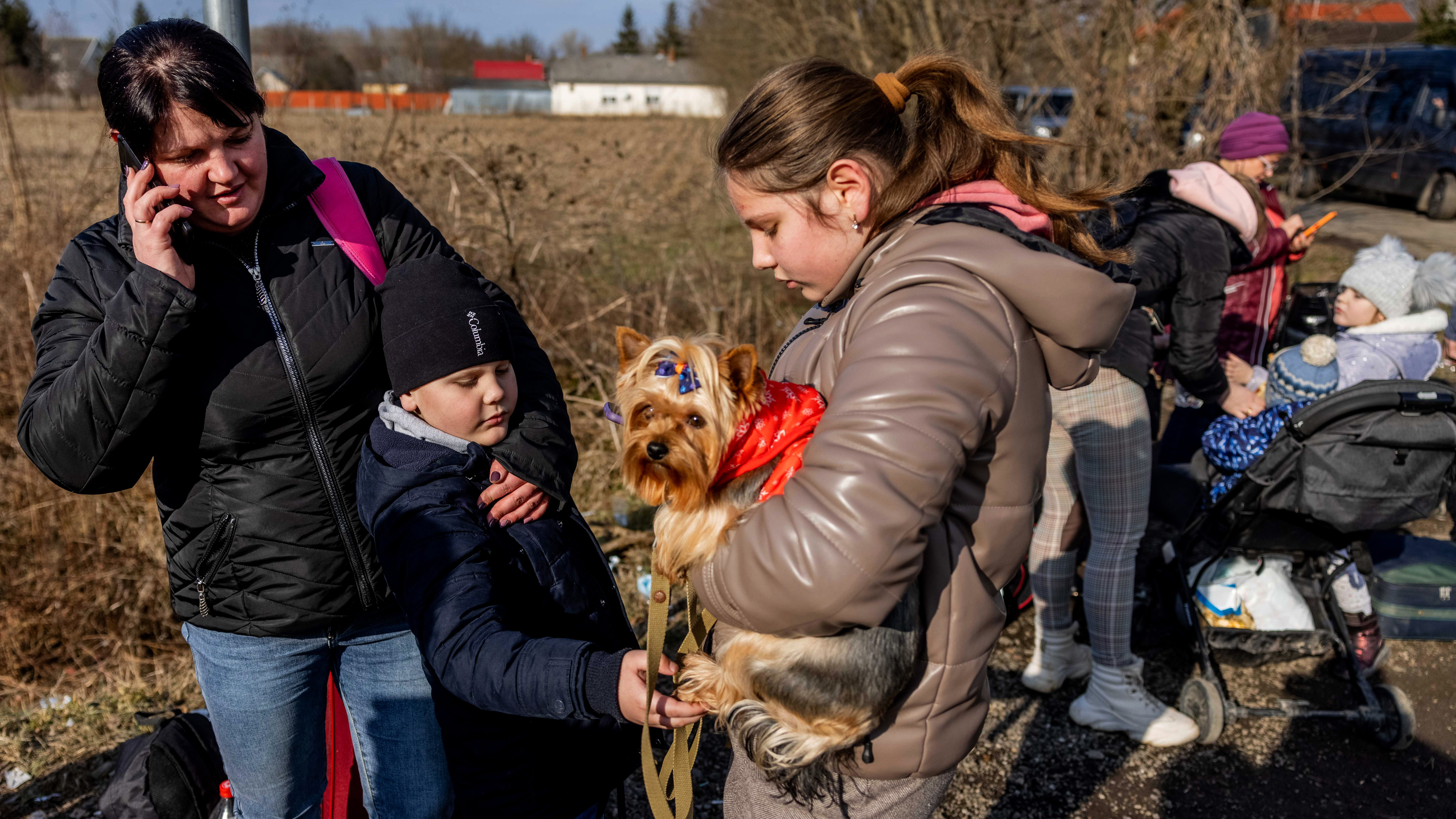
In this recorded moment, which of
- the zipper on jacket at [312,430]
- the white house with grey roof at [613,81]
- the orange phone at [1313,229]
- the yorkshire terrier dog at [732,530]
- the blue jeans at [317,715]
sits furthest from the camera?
the white house with grey roof at [613,81]

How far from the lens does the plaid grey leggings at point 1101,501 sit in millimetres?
3525

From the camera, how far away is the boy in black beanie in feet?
5.88

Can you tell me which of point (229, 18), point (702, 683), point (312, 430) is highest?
point (229, 18)

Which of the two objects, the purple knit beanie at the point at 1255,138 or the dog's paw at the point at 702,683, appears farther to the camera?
the purple knit beanie at the point at 1255,138

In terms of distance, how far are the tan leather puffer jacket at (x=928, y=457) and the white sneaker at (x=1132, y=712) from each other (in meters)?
2.45

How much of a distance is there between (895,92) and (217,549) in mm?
1901

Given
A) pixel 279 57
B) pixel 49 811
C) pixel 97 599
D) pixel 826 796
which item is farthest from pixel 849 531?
pixel 279 57

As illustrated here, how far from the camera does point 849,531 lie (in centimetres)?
138

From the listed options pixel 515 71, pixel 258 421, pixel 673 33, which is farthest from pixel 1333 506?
pixel 515 71

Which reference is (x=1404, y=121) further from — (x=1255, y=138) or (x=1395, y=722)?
(x=1395, y=722)

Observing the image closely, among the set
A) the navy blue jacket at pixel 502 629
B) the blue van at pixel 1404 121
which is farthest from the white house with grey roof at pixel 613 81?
the navy blue jacket at pixel 502 629

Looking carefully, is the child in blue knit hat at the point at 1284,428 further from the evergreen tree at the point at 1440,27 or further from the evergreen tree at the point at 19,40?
the evergreen tree at the point at 1440,27

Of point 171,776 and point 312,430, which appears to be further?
point 171,776

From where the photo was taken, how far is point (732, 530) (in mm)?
1716
